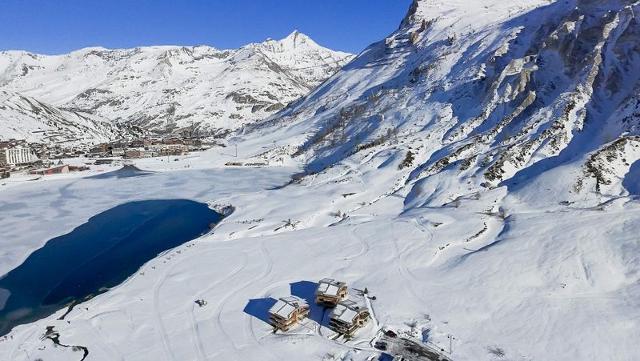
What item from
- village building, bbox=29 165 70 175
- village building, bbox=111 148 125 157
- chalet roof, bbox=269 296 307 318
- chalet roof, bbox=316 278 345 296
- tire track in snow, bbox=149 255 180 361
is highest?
village building, bbox=111 148 125 157

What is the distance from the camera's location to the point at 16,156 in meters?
138

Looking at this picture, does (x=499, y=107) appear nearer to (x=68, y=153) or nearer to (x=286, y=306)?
(x=286, y=306)

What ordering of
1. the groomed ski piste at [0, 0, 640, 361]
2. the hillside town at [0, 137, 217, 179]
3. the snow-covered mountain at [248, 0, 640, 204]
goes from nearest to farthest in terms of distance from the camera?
the groomed ski piste at [0, 0, 640, 361]
the snow-covered mountain at [248, 0, 640, 204]
the hillside town at [0, 137, 217, 179]

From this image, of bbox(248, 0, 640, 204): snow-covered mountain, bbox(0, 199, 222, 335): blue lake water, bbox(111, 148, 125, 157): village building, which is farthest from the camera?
bbox(111, 148, 125, 157): village building

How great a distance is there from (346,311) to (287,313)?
438 cm

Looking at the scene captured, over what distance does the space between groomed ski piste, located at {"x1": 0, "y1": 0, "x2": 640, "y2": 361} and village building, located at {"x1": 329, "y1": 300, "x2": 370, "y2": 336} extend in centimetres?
82

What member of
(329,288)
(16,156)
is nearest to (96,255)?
(329,288)

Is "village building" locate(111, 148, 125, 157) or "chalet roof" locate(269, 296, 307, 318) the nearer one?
"chalet roof" locate(269, 296, 307, 318)

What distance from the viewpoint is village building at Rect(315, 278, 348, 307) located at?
38.0 metres

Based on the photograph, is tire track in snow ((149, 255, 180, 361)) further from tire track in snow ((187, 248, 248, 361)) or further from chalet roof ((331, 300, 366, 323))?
chalet roof ((331, 300, 366, 323))

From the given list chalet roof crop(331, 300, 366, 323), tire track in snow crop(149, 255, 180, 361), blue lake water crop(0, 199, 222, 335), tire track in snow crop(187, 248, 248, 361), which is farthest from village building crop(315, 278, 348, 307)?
blue lake water crop(0, 199, 222, 335)

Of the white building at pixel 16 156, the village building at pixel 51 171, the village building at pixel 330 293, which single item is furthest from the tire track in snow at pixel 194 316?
the white building at pixel 16 156

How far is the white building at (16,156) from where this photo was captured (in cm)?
13488

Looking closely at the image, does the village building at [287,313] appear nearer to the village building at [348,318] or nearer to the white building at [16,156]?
the village building at [348,318]
